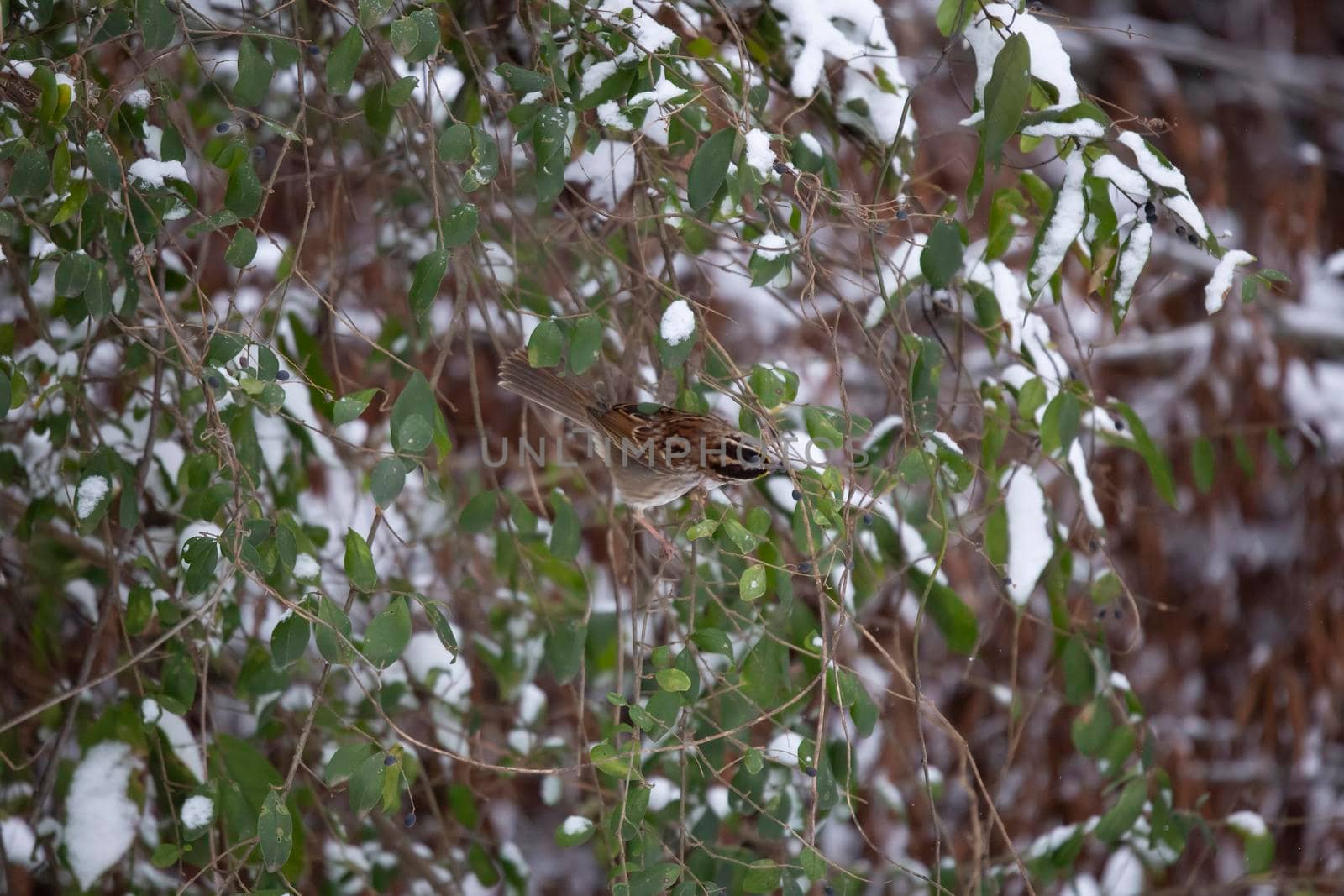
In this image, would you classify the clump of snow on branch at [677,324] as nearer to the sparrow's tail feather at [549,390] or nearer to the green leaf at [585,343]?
the green leaf at [585,343]

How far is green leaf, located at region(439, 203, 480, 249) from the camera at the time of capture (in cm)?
176

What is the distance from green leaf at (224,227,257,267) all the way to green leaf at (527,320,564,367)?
1.34 ft

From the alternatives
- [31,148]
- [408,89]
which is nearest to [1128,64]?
[408,89]

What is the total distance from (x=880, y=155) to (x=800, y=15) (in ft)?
1.02

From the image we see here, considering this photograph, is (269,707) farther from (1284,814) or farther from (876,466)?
(1284,814)

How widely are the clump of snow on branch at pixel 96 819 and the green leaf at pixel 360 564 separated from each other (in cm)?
93

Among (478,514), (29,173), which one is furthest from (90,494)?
(478,514)

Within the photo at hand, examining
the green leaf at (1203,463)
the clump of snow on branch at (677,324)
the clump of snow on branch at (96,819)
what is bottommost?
the clump of snow on branch at (96,819)

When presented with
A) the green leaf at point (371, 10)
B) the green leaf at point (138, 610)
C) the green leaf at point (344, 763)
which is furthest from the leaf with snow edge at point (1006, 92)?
the green leaf at point (138, 610)

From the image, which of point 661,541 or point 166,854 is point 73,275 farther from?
point 661,541

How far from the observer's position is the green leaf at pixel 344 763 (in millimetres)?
1682

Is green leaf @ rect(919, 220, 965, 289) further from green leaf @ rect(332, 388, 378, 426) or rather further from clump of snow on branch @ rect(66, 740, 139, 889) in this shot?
clump of snow on branch @ rect(66, 740, 139, 889)

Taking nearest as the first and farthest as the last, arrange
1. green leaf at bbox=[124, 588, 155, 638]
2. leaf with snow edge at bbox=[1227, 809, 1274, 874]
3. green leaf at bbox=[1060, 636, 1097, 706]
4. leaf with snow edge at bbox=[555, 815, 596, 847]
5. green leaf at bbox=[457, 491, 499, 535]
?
leaf with snow edge at bbox=[555, 815, 596, 847] < green leaf at bbox=[124, 588, 155, 638] < green leaf at bbox=[457, 491, 499, 535] < green leaf at bbox=[1060, 636, 1097, 706] < leaf with snow edge at bbox=[1227, 809, 1274, 874]

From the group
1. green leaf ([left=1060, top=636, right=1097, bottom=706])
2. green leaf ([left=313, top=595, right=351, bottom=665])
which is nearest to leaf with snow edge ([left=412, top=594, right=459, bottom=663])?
green leaf ([left=313, top=595, right=351, bottom=665])
